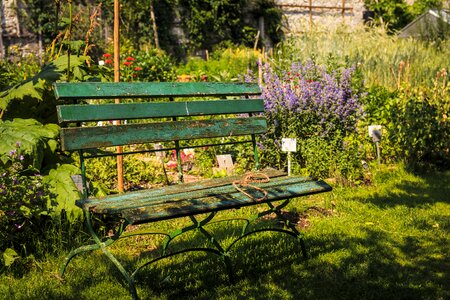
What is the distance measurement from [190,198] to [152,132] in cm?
60

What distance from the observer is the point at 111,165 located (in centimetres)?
558

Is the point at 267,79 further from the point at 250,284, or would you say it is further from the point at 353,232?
the point at 250,284

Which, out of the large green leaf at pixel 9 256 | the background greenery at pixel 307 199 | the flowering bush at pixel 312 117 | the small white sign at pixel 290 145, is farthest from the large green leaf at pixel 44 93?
the flowering bush at pixel 312 117

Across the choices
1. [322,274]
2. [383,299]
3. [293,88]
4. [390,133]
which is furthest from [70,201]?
[390,133]

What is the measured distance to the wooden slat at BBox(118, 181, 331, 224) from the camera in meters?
2.82

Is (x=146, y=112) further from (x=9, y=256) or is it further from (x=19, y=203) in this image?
(x=9, y=256)

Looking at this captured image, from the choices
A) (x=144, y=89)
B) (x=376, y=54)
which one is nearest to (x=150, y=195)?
(x=144, y=89)

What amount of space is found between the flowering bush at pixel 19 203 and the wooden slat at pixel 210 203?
0.88 meters

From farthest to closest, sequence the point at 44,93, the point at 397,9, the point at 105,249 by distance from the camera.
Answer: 1. the point at 397,9
2. the point at 44,93
3. the point at 105,249

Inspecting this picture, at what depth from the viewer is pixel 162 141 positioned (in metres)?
3.65

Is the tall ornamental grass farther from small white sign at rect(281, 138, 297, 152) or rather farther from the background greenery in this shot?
small white sign at rect(281, 138, 297, 152)

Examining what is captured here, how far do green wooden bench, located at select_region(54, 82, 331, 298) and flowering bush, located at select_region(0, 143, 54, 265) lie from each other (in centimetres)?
42

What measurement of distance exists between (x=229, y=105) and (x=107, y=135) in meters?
0.96

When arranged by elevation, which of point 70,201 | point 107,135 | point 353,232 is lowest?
point 353,232
